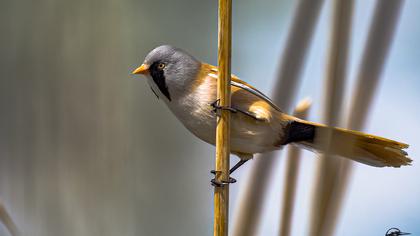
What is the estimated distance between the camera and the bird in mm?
1064

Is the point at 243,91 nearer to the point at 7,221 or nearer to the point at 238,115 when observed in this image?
the point at 238,115

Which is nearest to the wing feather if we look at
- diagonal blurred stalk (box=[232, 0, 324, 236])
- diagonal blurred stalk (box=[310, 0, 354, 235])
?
diagonal blurred stalk (box=[232, 0, 324, 236])

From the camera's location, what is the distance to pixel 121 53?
1200 millimetres

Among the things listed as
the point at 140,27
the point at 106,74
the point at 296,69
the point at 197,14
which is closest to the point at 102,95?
the point at 106,74

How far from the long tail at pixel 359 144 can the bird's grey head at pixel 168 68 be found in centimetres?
29

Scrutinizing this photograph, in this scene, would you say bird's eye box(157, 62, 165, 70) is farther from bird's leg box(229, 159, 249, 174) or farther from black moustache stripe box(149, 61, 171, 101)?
bird's leg box(229, 159, 249, 174)

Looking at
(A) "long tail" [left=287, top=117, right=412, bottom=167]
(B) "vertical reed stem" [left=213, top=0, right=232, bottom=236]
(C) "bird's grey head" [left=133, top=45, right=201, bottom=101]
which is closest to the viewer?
Result: (B) "vertical reed stem" [left=213, top=0, right=232, bottom=236]

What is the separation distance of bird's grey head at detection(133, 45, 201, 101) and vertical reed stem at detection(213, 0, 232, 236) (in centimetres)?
24

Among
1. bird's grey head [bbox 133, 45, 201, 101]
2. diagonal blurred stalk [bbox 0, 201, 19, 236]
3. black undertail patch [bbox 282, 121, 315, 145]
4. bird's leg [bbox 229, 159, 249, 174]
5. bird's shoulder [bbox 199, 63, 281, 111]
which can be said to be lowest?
diagonal blurred stalk [bbox 0, 201, 19, 236]

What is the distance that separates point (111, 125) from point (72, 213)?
216 mm

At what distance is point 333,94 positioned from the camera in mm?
820

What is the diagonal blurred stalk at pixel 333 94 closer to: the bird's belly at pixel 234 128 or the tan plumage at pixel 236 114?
the tan plumage at pixel 236 114

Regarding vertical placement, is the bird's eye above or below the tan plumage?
above

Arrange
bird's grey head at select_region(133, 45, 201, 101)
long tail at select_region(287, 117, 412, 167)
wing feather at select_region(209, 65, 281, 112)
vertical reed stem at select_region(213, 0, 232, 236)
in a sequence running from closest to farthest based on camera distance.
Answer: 1. vertical reed stem at select_region(213, 0, 232, 236)
2. long tail at select_region(287, 117, 412, 167)
3. bird's grey head at select_region(133, 45, 201, 101)
4. wing feather at select_region(209, 65, 281, 112)
